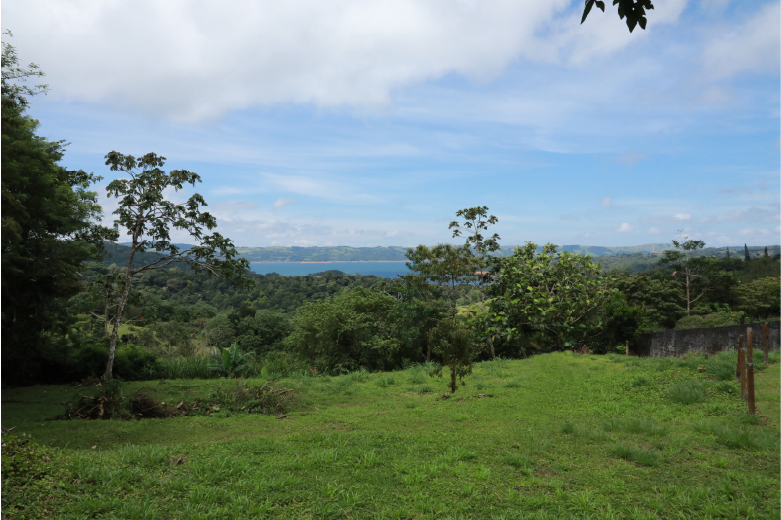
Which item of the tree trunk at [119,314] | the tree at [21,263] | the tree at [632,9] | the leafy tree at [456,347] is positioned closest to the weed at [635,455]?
the leafy tree at [456,347]

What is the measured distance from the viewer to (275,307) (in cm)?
4081

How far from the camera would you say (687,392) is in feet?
26.9

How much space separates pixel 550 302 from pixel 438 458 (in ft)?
39.0

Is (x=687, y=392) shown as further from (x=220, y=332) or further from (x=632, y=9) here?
(x=220, y=332)

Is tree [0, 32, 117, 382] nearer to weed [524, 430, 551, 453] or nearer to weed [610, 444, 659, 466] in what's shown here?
weed [524, 430, 551, 453]

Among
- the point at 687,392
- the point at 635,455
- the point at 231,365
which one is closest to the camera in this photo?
the point at 635,455

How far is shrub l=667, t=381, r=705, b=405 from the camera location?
8.00 meters

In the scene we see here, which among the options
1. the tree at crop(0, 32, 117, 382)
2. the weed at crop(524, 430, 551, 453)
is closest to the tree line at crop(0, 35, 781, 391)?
the tree at crop(0, 32, 117, 382)

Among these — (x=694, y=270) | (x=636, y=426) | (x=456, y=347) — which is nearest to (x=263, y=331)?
(x=456, y=347)

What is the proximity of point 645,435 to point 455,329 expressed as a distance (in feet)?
13.0

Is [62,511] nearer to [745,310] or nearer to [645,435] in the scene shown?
[645,435]

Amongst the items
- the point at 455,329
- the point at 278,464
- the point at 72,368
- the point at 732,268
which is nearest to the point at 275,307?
the point at 72,368

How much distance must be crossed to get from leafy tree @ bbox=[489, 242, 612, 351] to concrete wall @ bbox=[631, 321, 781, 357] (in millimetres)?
2053

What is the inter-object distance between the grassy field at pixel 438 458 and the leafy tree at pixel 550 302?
650 cm
